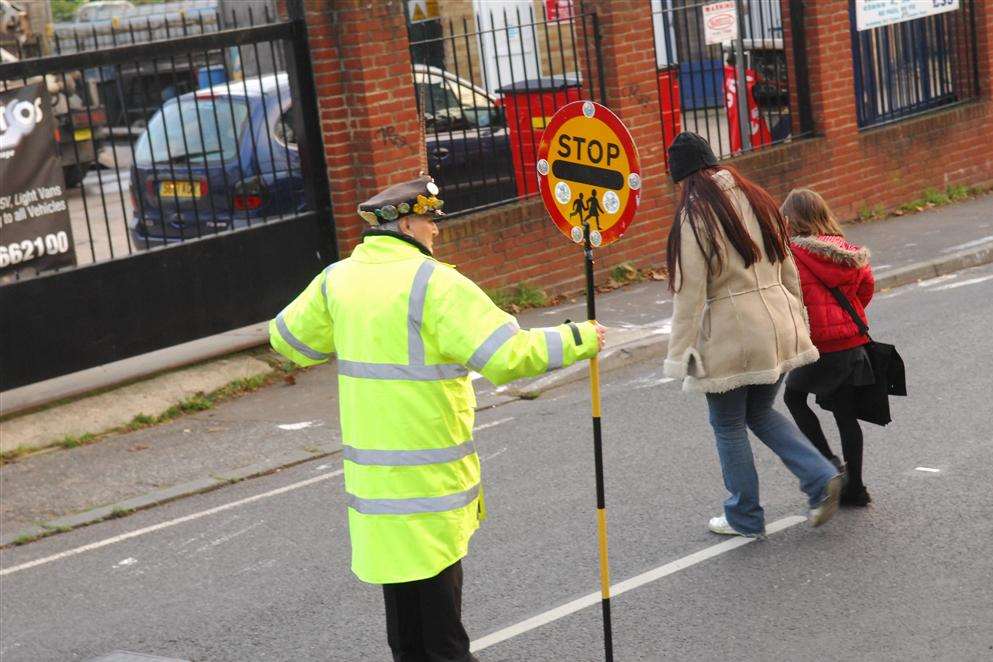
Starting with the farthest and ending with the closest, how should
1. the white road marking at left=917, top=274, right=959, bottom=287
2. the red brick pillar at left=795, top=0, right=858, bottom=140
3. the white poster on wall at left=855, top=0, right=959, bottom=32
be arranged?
the white poster on wall at left=855, top=0, right=959, bottom=32 < the red brick pillar at left=795, top=0, right=858, bottom=140 < the white road marking at left=917, top=274, right=959, bottom=287

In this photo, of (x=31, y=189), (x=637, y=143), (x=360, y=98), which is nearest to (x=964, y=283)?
(x=637, y=143)

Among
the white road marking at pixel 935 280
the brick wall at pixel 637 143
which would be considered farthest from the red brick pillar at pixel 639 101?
the white road marking at pixel 935 280

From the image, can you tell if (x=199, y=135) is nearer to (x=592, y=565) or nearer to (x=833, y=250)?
(x=592, y=565)

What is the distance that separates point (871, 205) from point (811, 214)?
904 cm

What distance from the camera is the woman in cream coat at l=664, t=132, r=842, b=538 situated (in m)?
5.68

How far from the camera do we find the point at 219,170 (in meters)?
10.5

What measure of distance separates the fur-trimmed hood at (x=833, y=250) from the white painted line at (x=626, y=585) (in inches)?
46.8

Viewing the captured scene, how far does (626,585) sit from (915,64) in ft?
37.0

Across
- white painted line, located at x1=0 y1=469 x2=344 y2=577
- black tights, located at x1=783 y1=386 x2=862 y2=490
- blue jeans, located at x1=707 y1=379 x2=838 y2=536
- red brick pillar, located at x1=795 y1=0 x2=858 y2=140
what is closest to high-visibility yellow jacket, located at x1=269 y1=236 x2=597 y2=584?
blue jeans, located at x1=707 y1=379 x2=838 y2=536

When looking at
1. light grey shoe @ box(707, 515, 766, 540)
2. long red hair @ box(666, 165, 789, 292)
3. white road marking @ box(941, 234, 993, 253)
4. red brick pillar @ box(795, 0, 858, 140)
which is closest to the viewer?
long red hair @ box(666, 165, 789, 292)

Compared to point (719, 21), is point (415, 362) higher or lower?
lower

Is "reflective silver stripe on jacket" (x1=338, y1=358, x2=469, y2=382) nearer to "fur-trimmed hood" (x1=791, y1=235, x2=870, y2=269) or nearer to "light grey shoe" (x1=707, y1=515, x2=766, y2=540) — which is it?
"light grey shoe" (x1=707, y1=515, x2=766, y2=540)

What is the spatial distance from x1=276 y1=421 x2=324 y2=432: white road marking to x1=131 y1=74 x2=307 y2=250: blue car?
197 centimetres

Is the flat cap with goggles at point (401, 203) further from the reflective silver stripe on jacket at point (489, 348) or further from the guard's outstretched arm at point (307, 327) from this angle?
the reflective silver stripe on jacket at point (489, 348)
